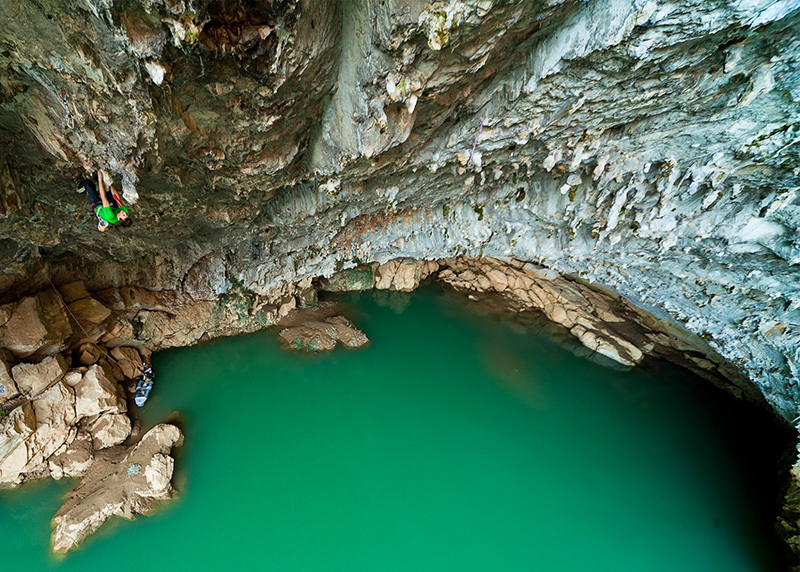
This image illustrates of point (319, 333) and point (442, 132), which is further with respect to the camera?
point (319, 333)

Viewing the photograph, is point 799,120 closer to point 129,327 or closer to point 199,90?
point 199,90

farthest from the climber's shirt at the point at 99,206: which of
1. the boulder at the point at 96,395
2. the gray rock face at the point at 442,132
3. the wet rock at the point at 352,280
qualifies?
the wet rock at the point at 352,280

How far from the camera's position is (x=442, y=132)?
4.41m

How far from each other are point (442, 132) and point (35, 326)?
295 inches

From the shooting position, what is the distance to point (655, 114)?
12.4 feet

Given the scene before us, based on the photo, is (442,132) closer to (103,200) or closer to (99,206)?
(103,200)

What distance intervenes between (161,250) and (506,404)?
8463 millimetres

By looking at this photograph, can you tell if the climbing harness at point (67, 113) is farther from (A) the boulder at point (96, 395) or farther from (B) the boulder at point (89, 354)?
(B) the boulder at point (89, 354)

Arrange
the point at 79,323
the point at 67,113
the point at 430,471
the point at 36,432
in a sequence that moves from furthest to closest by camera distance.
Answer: the point at 430,471 < the point at 79,323 < the point at 36,432 < the point at 67,113

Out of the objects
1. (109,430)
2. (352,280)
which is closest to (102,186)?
(109,430)

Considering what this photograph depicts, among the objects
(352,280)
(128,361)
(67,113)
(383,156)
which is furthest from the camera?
(352,280)

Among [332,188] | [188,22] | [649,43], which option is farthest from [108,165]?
[649,43]

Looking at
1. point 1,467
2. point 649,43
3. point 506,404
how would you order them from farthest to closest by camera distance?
point 506,404, point 1,467, point 649,43

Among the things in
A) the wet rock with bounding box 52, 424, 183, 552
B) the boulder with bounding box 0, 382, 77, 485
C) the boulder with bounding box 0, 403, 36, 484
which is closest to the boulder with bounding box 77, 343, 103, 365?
the boulder with bounding box 0, 382, 77, 485
